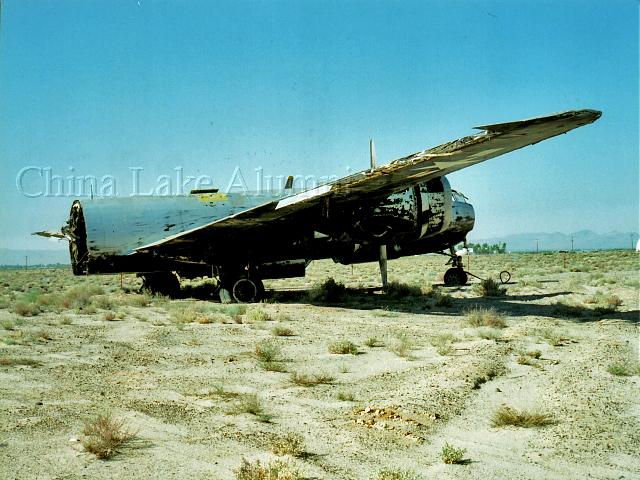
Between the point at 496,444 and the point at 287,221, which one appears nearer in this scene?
the point at 496,444

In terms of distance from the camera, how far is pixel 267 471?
4336 mm

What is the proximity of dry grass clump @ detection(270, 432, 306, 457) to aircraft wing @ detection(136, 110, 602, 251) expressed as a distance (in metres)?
7.06

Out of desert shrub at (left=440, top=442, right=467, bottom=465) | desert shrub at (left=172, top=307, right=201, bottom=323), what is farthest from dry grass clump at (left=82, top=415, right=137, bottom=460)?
desert shrub at (left=172, top=307, right=201, bottom=323)

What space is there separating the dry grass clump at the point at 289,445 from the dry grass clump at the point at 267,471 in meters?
0.28

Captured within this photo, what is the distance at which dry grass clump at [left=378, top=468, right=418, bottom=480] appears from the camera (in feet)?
13.9

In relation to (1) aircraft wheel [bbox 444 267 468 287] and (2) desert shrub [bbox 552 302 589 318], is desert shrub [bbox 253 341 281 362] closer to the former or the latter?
(2) desert shrub [bbox 552 302 589 318]

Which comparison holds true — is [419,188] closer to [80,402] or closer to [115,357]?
[115,357]

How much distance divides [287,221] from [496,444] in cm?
1178

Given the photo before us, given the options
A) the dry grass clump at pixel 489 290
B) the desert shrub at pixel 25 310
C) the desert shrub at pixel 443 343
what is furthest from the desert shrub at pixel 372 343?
the desert shrub at pixel 25 310

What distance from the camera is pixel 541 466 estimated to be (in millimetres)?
4648

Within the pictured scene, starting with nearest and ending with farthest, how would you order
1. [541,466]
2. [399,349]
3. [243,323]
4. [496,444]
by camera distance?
[541,466]
[496,444]
[399,349]
[243,323]

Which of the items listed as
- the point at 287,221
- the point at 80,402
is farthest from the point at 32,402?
the point at 287,221

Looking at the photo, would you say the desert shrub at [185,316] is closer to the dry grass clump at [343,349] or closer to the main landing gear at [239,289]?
the main landing gear at [239,289]

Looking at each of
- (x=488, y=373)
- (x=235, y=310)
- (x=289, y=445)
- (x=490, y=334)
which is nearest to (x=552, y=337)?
(x=490, y=334)
